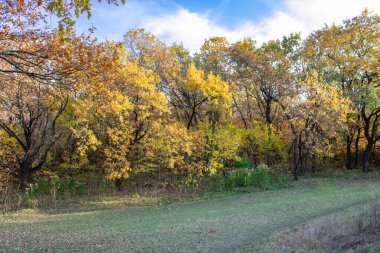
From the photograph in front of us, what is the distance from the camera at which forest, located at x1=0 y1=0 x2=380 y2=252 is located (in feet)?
23.9

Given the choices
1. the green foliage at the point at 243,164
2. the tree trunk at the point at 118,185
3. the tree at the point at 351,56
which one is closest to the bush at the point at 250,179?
the green foliage at the point at 243,164

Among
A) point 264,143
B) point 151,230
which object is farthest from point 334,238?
point 264,143

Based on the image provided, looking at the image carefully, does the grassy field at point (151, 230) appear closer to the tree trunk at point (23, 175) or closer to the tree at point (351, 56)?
the tree trunk at point (23, 175)

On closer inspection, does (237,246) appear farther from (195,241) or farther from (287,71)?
(287,71)

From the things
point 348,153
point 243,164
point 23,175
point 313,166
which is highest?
point 348,153

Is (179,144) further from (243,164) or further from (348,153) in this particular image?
(348,153)

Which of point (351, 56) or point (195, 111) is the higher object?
point (351, 56)

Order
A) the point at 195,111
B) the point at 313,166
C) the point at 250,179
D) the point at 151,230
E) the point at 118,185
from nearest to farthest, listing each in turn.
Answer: the point at 151,230
the point at 118,185
the point at 250,179
the point at 195,111
the point at 313,166

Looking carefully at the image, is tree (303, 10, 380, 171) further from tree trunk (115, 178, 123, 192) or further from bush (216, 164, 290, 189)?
tree trunk (115, 178, 123, 192)

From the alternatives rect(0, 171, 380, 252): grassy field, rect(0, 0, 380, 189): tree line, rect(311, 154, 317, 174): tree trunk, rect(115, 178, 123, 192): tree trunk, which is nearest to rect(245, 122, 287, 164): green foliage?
rect(0, 0, 380, 189): tree line

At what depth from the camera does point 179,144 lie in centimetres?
1848

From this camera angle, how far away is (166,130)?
59.6ft

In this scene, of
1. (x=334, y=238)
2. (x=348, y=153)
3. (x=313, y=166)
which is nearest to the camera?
(x=334, y=238)

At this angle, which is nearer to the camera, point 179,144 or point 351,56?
point 179,144
